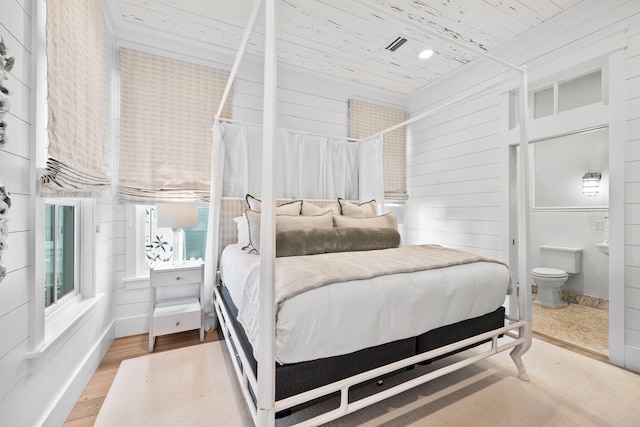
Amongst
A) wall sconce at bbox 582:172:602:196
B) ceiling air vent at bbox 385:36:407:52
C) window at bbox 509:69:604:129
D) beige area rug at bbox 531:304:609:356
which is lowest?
beige area rug at bbox 531:304:609:356

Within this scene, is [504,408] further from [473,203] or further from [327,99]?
[327,99]

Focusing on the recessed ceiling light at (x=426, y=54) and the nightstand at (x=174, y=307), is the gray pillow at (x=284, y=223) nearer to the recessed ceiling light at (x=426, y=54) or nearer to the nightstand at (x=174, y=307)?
the nightstand at (x=174, y=307)

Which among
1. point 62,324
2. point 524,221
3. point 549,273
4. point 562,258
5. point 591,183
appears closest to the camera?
point 62,324

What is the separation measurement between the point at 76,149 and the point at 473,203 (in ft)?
11.4

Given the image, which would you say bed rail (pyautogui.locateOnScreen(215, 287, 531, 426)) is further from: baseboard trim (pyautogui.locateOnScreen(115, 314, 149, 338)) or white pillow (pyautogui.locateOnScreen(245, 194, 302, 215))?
baseboard trim (pyautogui.locateOnScreen(115, 314, 149, 338))

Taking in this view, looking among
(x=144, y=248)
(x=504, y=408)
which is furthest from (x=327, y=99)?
(x=504, y=408)

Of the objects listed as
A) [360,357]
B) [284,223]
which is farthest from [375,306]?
[284,223]

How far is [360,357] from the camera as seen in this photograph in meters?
1.34

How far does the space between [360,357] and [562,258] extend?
151 inches

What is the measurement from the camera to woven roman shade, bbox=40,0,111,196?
1310 mm

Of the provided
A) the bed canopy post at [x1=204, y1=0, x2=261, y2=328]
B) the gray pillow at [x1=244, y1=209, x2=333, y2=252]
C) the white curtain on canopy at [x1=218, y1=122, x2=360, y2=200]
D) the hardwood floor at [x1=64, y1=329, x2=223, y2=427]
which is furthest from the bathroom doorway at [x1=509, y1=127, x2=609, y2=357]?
the hardwood floor at [x1=64, y1=329, x2=223, y2=427]

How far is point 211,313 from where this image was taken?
262 cm

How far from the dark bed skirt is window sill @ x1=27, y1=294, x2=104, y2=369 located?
832 mm

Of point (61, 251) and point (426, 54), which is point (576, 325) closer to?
point (426, 54)
